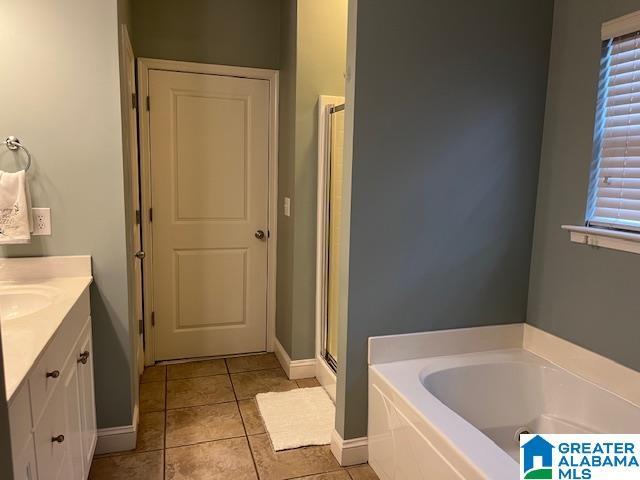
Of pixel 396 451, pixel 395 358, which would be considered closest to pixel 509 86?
pixel 395 358

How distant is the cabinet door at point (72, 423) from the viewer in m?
1.59

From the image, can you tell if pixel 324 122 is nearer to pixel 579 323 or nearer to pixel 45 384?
pixel 579 323

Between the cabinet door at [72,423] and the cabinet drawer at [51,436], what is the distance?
5 cm

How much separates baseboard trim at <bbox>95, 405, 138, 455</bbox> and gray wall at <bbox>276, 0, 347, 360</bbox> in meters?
1.10

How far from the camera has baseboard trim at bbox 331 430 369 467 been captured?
85.8 inches

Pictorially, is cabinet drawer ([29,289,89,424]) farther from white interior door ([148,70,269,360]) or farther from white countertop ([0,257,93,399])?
white interior door ([148,70,269,360])

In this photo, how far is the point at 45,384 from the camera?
1.35 m

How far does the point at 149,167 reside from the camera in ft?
10.1

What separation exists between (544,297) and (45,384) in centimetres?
208

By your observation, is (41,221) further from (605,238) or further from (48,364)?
(605,238)

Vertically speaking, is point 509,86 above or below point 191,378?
above

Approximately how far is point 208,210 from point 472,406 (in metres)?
2.07

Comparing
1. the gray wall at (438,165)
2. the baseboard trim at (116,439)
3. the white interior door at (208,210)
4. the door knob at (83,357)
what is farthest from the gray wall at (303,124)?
the door knob at (83,357)

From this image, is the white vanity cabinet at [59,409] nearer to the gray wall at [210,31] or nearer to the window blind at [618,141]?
the gray wall at [210,31]
